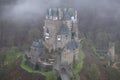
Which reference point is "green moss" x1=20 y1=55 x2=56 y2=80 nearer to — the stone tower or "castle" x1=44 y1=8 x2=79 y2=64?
"castle" x1=44 y1=8 x2=79 y2=64

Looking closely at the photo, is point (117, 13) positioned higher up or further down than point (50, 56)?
higher up

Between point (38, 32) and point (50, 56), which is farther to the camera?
point (38, 32)

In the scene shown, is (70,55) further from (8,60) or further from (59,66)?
(8,60)

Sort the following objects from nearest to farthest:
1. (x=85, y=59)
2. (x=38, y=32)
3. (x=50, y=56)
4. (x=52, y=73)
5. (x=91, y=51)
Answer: (x=52, y=73)
(x=50, y=56)
(x=85, y=59)
(x=91, y=51)
(x=38, y=32)

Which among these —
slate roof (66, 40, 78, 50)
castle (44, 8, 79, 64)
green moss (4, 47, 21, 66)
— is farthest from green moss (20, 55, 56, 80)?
slate roof (66, 40, 78, 50)

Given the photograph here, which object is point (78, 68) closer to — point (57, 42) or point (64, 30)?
point (57, 42)

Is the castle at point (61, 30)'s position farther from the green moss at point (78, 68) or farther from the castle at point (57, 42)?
the green moss at point (78, 68)

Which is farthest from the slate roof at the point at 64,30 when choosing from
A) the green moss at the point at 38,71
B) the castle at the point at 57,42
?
the green moss at the point at 38,71

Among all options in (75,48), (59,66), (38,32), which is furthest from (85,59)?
(38,32)

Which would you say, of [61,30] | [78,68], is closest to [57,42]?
[61,30]
